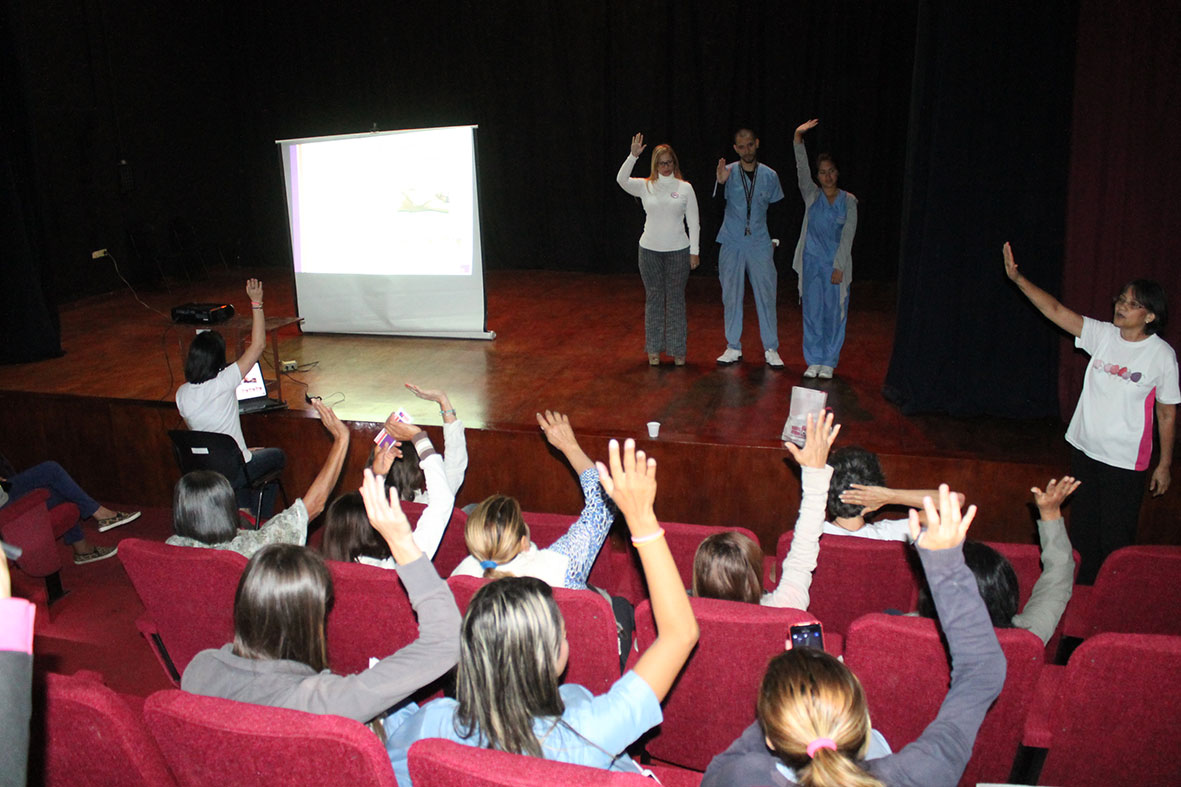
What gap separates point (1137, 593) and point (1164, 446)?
89 cm

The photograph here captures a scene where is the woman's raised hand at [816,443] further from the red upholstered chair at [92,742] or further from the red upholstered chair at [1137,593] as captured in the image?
the red upholstered chair at [92,742]

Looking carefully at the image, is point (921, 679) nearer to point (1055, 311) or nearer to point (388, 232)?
point (1055, 311)

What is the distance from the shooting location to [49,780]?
160cm

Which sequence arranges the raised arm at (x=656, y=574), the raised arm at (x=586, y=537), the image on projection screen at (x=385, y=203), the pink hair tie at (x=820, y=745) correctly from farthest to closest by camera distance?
the image on projection screen at (x=385, y=203) < the raised arm at (x=586, y=537) < the raised arm at (x=656, y=574) < the pink hair tie at (x=820, y=745)

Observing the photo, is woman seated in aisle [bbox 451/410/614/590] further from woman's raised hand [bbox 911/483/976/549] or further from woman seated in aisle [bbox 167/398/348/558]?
woman's raised hand [bbox 911/483/976/549]

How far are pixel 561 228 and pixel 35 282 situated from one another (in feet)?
17.4

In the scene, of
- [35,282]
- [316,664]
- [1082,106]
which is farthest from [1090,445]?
[35,282]

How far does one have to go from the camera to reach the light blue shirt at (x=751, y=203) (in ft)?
16.8

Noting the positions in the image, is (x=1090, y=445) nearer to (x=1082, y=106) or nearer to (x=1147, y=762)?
(x=1147, y=762)

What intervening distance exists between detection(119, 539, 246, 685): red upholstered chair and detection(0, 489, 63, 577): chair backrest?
3.16 ft

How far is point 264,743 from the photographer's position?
4.59 ft

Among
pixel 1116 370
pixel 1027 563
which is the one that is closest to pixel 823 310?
pixel 1116 370

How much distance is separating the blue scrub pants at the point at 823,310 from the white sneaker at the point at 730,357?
1.78 feet

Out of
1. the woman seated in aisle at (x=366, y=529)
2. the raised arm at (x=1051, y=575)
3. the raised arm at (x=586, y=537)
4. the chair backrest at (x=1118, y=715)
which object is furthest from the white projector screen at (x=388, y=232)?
the chair backrest at (x=1118, y=715)
